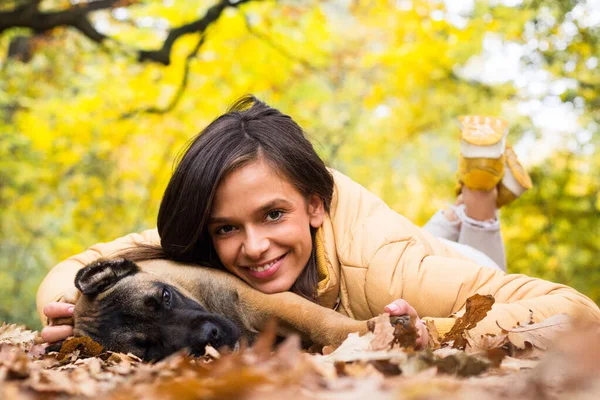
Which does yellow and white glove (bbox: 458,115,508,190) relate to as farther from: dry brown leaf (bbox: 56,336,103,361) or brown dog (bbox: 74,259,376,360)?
dry brown leaf (bbox: 56,336,103,361)

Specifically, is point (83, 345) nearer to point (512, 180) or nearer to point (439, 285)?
point (439, 285)

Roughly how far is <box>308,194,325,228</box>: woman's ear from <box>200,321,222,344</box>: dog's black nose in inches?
45.7

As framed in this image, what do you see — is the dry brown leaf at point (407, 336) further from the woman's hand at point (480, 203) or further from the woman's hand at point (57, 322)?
the woman's hand at point (480, 203)

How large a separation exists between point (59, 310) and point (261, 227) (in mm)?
1312

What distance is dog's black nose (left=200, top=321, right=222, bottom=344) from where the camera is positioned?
10.5ft

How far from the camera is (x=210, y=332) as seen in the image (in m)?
3.22

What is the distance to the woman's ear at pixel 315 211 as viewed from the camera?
4.20 m

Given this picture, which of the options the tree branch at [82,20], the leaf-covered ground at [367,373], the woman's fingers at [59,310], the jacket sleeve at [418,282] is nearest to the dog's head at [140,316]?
the woman's fingers at [59,310]

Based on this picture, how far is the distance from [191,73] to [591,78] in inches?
307

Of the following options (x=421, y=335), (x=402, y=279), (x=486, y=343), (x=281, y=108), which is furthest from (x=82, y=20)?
(x=486, y=343)

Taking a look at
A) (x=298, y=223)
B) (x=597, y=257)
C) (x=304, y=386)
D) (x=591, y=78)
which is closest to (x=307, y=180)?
(x=298, y=223)

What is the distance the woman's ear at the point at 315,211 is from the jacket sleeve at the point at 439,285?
1.68ft

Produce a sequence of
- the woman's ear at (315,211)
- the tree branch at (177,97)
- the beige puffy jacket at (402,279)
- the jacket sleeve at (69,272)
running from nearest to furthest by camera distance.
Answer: the beige puffy jacket at (402,279) → the woman's ear at (315,211) → the jacket sleeve at (69,272) → the tree branch at (177,97)

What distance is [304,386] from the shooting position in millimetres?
1748
